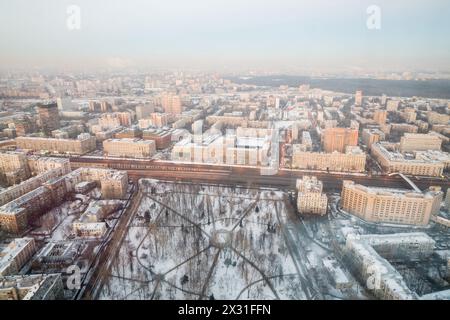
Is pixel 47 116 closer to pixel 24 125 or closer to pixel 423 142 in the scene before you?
pixel 24 125

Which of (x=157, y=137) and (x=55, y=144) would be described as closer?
(x=55, y=144)

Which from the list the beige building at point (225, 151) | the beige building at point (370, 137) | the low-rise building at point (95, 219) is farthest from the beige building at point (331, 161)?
the low-rise building at point (95, 219)

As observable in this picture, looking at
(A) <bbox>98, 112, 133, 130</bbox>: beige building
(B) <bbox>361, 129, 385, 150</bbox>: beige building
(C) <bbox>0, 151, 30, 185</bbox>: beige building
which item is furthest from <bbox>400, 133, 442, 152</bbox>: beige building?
(C) <bbox>0, 151, 30, 185</bbox>: beige building

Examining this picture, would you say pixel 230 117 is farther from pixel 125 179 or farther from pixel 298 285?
pixel 298 285

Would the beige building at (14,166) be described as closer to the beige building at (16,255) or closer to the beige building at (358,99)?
the beige building at (16,255)

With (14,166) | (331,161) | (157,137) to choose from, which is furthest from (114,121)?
(331,161)

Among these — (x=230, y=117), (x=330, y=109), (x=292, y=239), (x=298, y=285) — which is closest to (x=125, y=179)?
(x=292, y=239)
